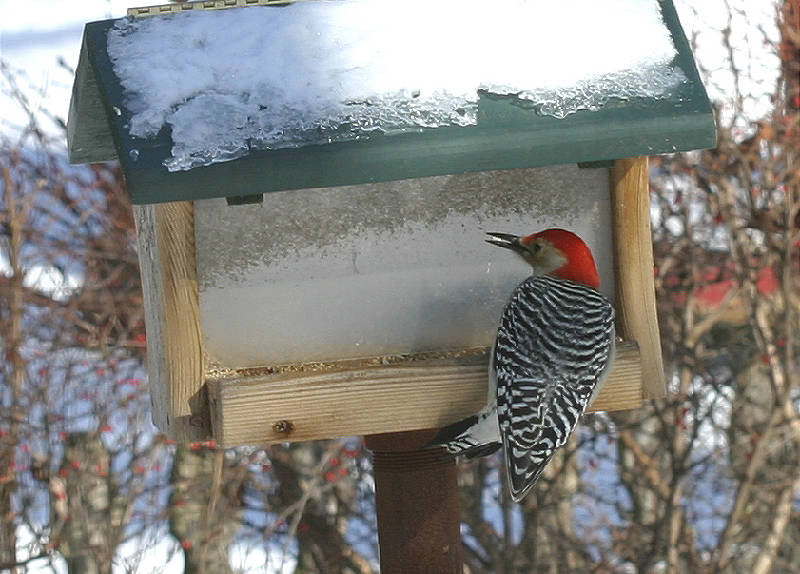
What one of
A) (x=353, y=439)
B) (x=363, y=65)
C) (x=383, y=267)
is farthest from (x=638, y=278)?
(x=353, y=439)

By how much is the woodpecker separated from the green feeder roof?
0.31m

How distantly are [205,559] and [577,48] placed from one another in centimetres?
318

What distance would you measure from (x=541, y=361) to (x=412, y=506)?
0.45 m

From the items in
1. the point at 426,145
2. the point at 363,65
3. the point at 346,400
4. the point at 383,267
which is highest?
the point at 363,65

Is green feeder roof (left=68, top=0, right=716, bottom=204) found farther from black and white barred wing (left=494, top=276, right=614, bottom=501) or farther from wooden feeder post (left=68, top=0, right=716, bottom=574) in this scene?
black and white barred wing (left=494, top=276, right=614, bottom=501)

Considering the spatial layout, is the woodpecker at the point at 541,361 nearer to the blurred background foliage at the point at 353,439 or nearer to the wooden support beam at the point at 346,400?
the wooden support beam at the point at 346,400

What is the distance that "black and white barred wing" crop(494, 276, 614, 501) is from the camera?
2523mm

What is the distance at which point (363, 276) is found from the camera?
270cm

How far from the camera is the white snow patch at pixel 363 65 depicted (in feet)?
7.73

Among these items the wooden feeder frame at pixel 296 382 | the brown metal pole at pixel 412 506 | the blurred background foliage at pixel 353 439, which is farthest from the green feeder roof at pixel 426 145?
the blurred background foliage at pixel 353 439

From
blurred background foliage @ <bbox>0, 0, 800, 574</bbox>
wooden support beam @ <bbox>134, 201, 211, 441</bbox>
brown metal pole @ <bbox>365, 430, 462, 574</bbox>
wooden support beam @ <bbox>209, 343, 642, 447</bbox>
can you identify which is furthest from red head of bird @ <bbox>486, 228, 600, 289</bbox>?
blurred background foliage @ <bbox>0, 0, 800, 574</bbox>

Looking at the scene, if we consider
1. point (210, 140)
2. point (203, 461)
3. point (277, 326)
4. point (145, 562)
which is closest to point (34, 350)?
point (203, 461)

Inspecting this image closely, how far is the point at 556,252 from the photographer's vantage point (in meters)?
2.65

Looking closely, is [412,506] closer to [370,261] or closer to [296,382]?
[296,382]
